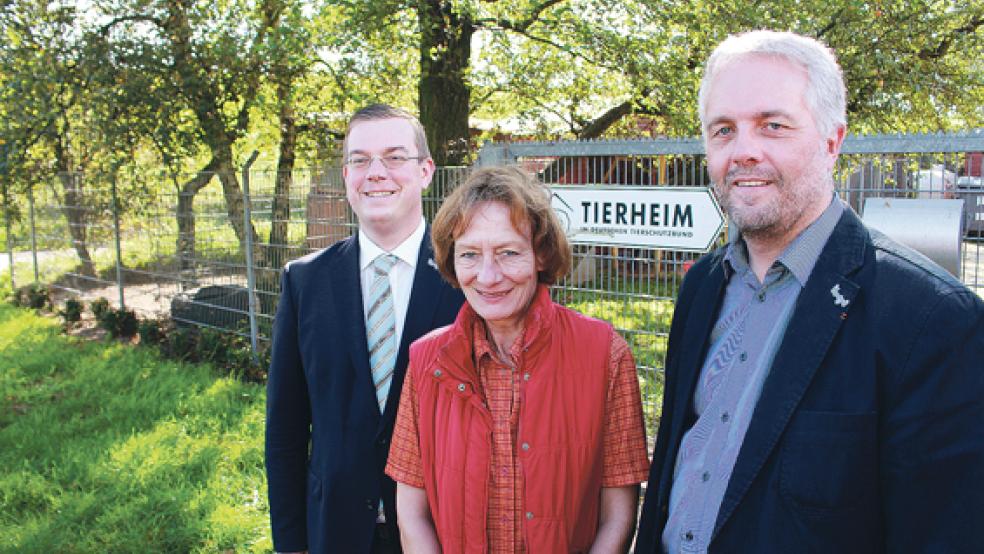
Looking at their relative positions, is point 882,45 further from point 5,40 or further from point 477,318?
point 5,40

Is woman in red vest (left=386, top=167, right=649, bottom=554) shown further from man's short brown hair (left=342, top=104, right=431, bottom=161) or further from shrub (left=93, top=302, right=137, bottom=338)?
shrub (left=93, top=302, right=137, bottom=338)

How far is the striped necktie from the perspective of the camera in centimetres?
262

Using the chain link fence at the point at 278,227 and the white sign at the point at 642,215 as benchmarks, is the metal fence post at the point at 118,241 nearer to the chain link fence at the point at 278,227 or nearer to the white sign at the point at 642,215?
the chain link fence at the point at 278,227

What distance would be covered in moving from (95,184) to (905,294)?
10.2 m

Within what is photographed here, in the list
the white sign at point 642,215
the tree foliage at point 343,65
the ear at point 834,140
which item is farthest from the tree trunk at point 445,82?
the ear at point 834,140

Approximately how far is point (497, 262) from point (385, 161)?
2.52ft

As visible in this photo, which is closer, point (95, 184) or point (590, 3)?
point (590, 3)

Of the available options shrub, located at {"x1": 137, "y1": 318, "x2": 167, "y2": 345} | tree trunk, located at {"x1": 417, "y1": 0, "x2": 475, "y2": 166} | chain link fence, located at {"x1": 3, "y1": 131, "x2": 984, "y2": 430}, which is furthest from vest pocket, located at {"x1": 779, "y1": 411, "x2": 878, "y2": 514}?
shrub, located at {"x1": 137, "y1": 318, "x2": 167, "y2": 345}

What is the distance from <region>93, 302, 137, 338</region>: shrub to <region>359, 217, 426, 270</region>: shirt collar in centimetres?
782

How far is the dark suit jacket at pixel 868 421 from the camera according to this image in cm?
149

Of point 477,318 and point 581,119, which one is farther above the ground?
point 581,119

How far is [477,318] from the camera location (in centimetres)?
222

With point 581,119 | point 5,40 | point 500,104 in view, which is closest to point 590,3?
point 581,119

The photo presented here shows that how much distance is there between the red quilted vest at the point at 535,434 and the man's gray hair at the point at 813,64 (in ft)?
2.59
